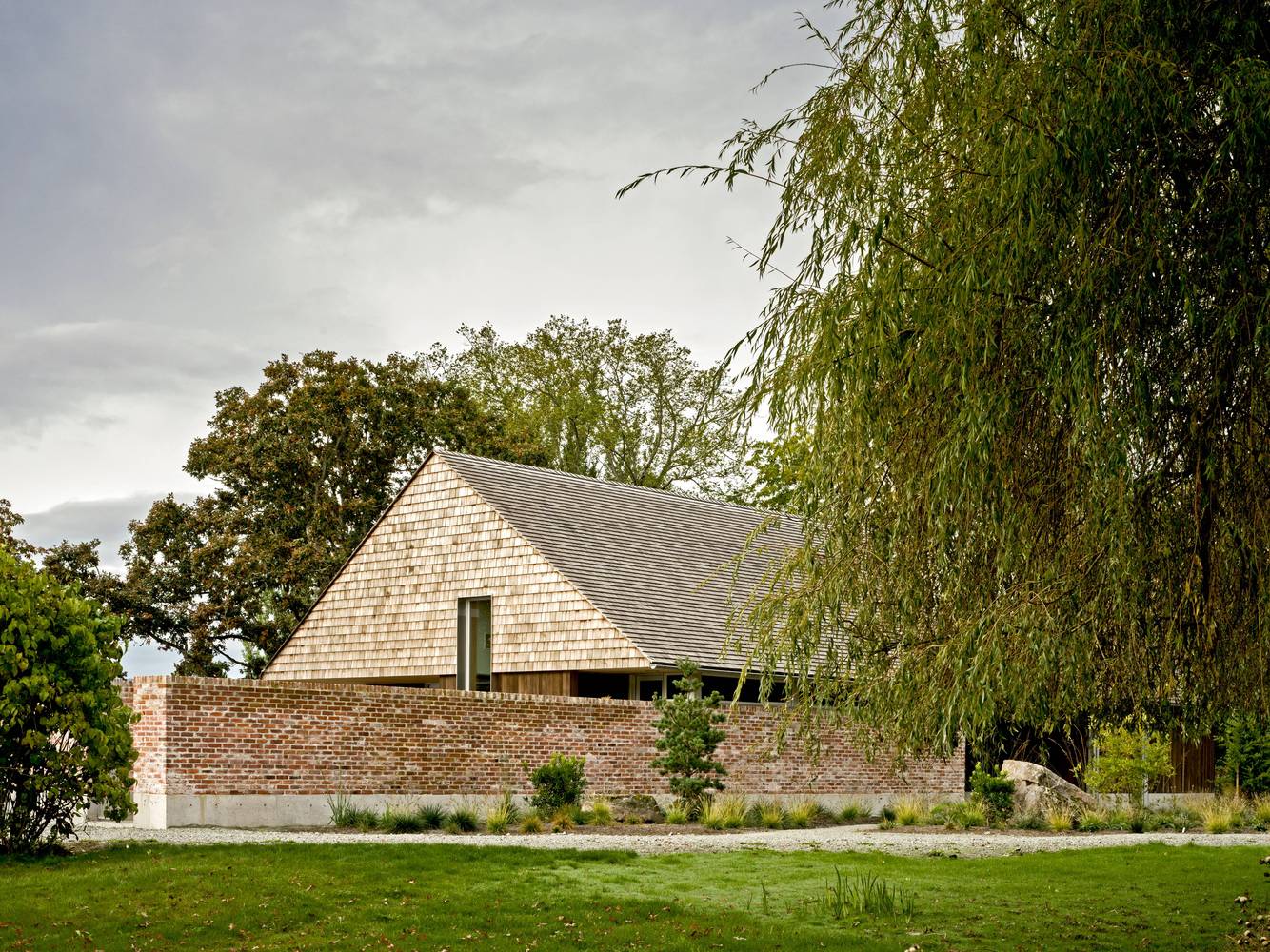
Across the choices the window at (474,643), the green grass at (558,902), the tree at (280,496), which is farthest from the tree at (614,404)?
the green grass at (558,902)

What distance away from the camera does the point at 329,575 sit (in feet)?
122

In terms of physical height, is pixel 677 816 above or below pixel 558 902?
below

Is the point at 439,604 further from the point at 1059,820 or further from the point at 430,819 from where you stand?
the point at 1059,820

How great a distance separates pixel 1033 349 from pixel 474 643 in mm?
20834

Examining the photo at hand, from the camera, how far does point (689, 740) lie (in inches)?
814

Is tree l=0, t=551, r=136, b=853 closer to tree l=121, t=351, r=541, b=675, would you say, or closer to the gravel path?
the gravel path

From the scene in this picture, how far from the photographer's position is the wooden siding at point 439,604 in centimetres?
2541

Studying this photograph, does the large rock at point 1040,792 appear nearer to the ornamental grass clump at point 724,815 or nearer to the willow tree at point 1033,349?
the ornamental grass clump at point 724,815

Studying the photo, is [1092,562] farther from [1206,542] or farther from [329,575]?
[329,575]

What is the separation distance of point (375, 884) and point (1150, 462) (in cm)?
729

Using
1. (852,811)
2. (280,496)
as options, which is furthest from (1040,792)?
(280,496)

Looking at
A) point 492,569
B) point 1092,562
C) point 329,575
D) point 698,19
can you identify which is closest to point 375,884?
point 1092,562

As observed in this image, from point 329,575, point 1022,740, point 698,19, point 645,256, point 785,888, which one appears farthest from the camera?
point 329,575

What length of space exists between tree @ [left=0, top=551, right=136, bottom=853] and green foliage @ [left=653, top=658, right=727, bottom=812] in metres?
9.04
